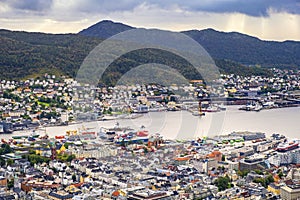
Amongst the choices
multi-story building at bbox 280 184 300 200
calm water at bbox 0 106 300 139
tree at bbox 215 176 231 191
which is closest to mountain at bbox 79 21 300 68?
calm water at bbox 0 106 300 139

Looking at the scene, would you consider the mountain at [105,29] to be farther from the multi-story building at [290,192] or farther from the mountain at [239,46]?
the multi-story building at [290,192]

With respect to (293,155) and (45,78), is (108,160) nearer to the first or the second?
(293,155)

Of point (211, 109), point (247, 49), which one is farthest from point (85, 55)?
point (247, 49)

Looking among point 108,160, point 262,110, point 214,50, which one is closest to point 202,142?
point 108,160

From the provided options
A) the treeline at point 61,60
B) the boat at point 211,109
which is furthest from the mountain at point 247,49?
the boat at point 211,109

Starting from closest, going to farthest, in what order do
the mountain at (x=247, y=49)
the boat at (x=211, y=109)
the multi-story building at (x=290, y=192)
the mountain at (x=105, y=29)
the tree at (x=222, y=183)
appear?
the multi-story building at (x=290, y=192) → the tree at (x=222, y=183) → the boat at (x=211, y=109) → the mountain at (x=105, y=29) → the mountain at (x=247, y=49)

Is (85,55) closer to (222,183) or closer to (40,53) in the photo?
(40,53)
